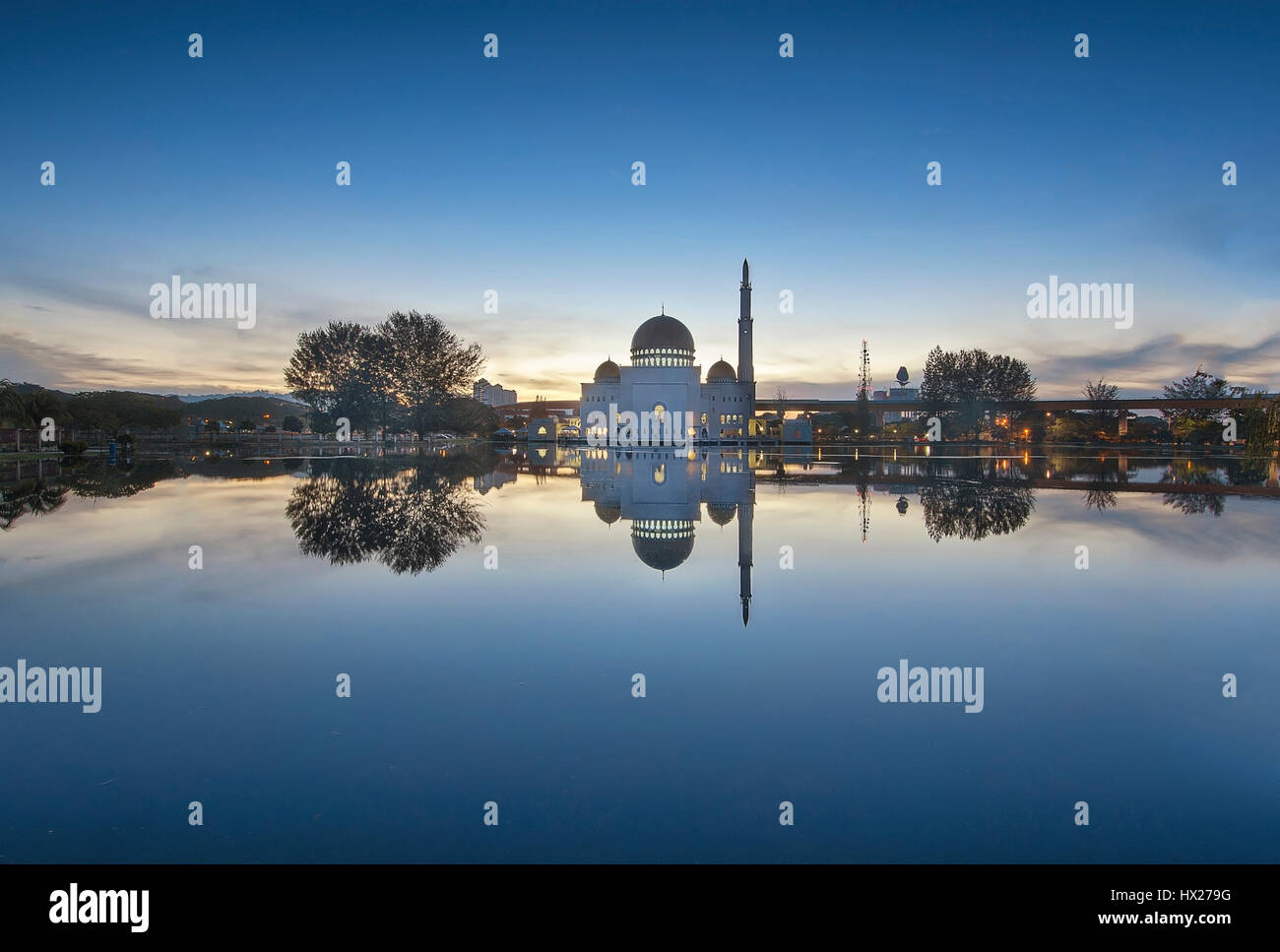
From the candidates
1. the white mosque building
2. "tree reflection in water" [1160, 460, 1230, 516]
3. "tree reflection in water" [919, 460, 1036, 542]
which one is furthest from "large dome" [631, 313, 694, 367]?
"tree reflection in water" [919, 460, 1036, 542]

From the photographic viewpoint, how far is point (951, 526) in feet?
46.5

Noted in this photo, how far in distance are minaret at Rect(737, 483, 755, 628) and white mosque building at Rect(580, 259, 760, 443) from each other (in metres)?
75.4

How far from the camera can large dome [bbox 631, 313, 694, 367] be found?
95.1 meters

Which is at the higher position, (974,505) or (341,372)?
(341,372)

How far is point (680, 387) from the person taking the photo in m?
93.9

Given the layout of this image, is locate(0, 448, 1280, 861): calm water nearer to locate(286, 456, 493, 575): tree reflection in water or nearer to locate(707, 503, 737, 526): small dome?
locate(286, 456, 493, 575): tree reflection in water

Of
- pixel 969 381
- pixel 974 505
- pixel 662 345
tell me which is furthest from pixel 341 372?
pixel 969 381

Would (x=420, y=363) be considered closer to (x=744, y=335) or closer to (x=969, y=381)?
(x=744, y=335)

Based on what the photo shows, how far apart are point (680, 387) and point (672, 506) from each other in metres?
77.7

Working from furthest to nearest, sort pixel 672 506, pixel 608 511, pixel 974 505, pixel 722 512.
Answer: pixel 974 505 → pixel 672 506 → pixel 608 511 → pixel 722 512

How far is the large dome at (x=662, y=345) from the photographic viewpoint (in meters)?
95.1

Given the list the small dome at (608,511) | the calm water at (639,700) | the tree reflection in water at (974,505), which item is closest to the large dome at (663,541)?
the calm water at (639,700)

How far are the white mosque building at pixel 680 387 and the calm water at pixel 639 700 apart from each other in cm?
8209
